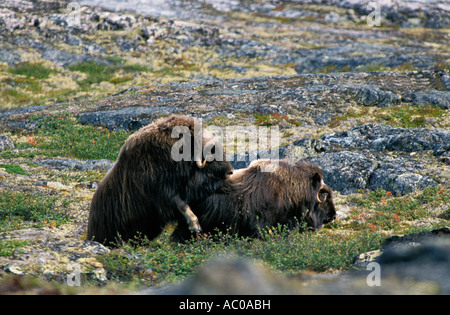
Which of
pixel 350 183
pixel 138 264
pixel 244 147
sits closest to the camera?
pixel 138 264

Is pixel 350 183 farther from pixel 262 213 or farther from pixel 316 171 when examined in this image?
pixel 262 213

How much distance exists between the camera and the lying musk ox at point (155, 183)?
6992mm

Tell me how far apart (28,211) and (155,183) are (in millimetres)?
4575

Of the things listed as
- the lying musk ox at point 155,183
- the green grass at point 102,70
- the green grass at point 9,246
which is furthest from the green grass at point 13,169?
the green grass at point 102,70

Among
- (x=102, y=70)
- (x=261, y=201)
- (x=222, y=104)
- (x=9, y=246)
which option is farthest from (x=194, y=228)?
(x=102, y=70)

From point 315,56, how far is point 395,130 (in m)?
26.5

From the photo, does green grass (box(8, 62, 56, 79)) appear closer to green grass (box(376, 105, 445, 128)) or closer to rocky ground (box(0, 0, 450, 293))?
rocky ground (box(0, 0, 450, 293))

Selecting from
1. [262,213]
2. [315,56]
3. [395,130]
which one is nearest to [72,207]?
[262,213]

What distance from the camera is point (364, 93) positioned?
2192 centimetres

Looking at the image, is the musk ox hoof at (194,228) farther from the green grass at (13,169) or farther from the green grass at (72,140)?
the green grass at (72,140)

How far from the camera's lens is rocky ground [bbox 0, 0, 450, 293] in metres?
8.97

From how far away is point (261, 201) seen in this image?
792 centimetres

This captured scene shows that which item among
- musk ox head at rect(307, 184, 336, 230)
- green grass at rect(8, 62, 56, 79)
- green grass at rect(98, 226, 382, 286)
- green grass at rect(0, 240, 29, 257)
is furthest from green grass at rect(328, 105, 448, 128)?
green grass at rect(8, 62, 56, 79)

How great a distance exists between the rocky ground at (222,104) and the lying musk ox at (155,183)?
2.60 feet
